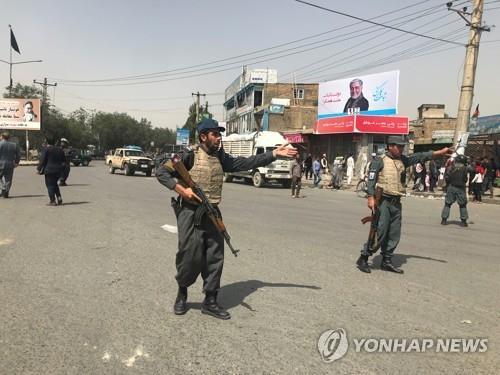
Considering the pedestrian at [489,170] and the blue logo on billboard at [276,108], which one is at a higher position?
the blue logo on billboard at [276,108]

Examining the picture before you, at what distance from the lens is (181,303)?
4.25m

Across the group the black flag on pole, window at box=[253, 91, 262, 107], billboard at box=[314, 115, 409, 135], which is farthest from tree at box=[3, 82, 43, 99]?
billboard at box=[314, 115, 409, 135]

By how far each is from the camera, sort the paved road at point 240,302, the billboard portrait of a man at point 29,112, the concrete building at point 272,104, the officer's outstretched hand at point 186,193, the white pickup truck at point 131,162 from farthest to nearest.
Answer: the billboard portrait of a man at point 29,112 < the concrete building at point 272,104 < the white pickup truck at point 131,162 < the officer's outstretched hand at point 186,193 < the paved road at point 240,302

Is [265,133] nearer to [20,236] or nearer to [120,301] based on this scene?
[20,236]

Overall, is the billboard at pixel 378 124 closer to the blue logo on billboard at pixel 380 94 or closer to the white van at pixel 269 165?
the blue logo on billboard at pixel 380 94

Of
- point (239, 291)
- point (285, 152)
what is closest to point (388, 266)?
point (239, 291)

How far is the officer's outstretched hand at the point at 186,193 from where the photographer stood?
4.01 metres

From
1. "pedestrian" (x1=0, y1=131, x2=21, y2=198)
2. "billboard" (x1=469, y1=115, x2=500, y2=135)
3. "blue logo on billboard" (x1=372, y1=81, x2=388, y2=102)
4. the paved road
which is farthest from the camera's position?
"blue logo on billboard" (x1=372, y1=81, x2=388, y2=102)

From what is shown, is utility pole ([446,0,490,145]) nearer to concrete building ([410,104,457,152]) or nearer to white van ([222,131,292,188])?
white van ([222,131,292,188])

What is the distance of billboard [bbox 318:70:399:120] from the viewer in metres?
30.0

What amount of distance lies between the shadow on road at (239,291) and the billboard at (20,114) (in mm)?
48333

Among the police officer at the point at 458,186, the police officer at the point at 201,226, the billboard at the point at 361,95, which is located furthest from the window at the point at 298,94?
the police officer at the point at 201,226

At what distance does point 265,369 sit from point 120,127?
95852mm

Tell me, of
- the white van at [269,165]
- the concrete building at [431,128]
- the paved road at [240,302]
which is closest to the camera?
the paved road at [240,302]
